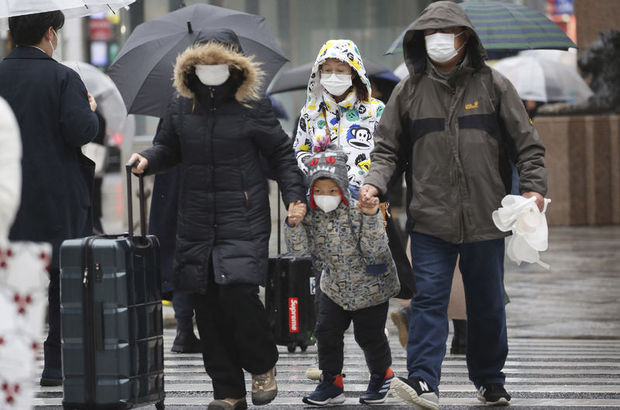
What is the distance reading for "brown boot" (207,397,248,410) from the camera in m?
6.37

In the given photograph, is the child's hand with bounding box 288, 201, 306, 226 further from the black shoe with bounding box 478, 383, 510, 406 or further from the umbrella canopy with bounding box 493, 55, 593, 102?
the umbrella canopy with bounding box 493, 55, 593, 102

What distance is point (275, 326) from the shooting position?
28.8 ft

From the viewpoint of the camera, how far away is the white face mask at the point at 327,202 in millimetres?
6434

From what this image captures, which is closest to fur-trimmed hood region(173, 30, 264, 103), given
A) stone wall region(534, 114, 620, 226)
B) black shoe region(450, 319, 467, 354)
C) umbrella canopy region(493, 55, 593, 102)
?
black shoe region(450, 319, 467, 354)

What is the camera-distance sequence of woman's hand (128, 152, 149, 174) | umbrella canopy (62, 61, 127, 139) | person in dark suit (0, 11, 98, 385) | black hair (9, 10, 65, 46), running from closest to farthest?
woman's hand (128, 152, 149, 174) → person in dark suit (0, 11, 98, 385) → black hair (9, 10, 65, 46) → umbrella canopy (62, 61, 127, 139)

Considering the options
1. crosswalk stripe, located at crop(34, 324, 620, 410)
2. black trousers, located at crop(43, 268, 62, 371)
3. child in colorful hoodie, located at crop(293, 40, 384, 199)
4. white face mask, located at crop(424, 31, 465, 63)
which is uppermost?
white face mask, located at crop(424, 31, 465, 63)

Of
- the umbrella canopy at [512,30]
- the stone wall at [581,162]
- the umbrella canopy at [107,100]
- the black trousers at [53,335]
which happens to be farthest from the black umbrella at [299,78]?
the stone wall at [581,162]

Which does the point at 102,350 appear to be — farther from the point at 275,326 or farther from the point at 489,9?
the point at 489,9

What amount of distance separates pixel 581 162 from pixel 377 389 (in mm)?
13014

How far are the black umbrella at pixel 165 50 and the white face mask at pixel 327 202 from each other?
1702 mm

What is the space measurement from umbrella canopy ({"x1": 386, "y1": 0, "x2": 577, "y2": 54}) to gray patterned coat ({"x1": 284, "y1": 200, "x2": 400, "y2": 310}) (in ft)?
8.39

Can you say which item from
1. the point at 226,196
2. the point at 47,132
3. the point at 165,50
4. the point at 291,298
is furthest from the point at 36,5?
the point at 291,298

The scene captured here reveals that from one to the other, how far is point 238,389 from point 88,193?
57.4 inches

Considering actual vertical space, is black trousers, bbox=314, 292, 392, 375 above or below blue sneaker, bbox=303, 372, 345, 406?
above
